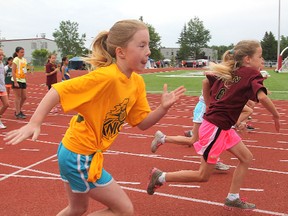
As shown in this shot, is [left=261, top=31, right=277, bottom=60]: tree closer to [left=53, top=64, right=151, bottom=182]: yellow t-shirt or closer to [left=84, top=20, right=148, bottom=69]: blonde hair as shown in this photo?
[left=84, top=20, right=148, bottom=69]: blonde hair

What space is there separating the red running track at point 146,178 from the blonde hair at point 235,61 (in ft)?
4.75

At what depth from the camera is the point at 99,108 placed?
2.64 m

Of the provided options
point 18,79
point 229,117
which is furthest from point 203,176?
point 18,79

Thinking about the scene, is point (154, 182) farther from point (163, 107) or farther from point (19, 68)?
point (19, 68)

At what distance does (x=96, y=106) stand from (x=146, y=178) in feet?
8.64

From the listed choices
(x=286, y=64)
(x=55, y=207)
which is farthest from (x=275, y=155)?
(x=286, y=64)

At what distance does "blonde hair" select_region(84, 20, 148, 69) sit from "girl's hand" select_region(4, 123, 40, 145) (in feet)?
2.32

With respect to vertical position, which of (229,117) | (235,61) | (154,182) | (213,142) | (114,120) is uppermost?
(235,61)

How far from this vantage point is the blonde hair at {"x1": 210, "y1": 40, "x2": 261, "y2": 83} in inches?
151

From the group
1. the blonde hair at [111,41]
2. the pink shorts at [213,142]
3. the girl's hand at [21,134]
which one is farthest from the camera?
the pink shorts at [213,142]

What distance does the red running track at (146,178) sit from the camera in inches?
160

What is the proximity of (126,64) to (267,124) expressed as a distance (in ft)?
24.3

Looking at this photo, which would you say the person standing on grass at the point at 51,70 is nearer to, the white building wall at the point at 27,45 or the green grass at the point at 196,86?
the green grass at the point at 196,86

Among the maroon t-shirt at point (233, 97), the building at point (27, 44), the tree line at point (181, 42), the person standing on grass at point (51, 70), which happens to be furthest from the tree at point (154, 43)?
the maroon t-shirt at point (233, 97)
